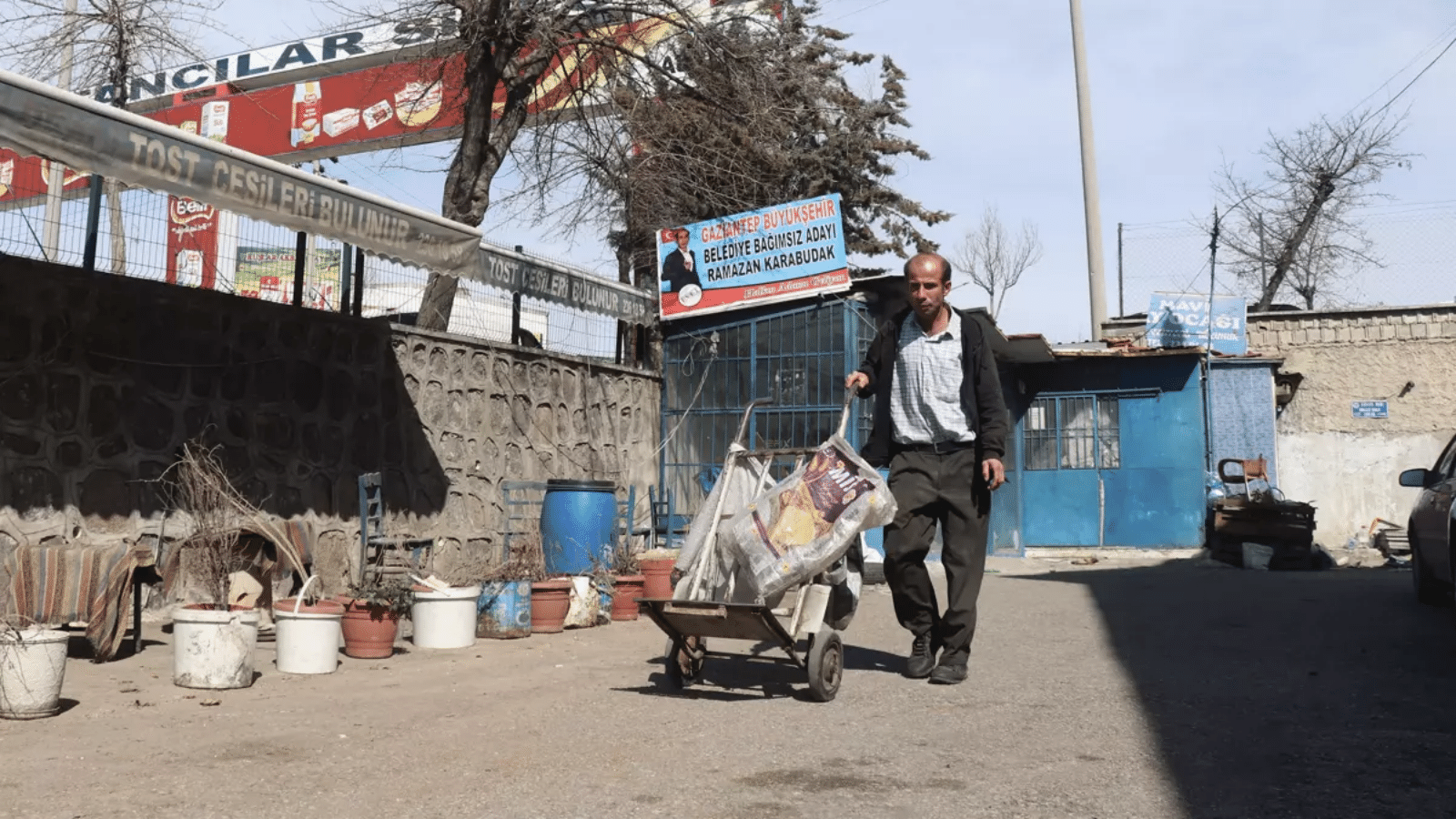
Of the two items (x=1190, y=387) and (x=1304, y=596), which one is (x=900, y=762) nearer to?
(x=1304, y=596)

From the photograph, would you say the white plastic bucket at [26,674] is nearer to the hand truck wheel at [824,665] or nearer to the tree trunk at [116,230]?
the hand truck wheel at [824,665]

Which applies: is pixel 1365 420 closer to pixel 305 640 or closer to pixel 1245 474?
pixel 1245 474

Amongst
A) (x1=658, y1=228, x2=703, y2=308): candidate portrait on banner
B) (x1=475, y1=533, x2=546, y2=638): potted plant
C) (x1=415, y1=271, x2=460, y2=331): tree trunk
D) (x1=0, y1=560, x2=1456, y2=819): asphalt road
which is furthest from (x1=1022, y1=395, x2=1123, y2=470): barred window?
(x1=475, y1=533, x2=546, y2=638): potted plant

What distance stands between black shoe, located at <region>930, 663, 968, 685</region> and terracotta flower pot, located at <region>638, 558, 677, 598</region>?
13.0 feet

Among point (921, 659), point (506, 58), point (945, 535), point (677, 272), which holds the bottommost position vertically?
point (921, 659)

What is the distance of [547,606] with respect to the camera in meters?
8.80

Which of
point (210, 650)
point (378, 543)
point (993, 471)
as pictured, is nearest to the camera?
point (993, 471)

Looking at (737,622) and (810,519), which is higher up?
(810,519)

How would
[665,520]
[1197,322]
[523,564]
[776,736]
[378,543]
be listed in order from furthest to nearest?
[1197,322]
[665,520]
[378,543]
[523,564]
[776,736]

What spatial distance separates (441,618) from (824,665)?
3204 millimetres

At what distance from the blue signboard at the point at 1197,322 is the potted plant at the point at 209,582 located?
16.8 m

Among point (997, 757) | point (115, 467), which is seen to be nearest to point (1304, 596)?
point (997, 757)

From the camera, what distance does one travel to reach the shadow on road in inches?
154

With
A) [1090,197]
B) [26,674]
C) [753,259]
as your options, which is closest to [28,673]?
[26,674]
